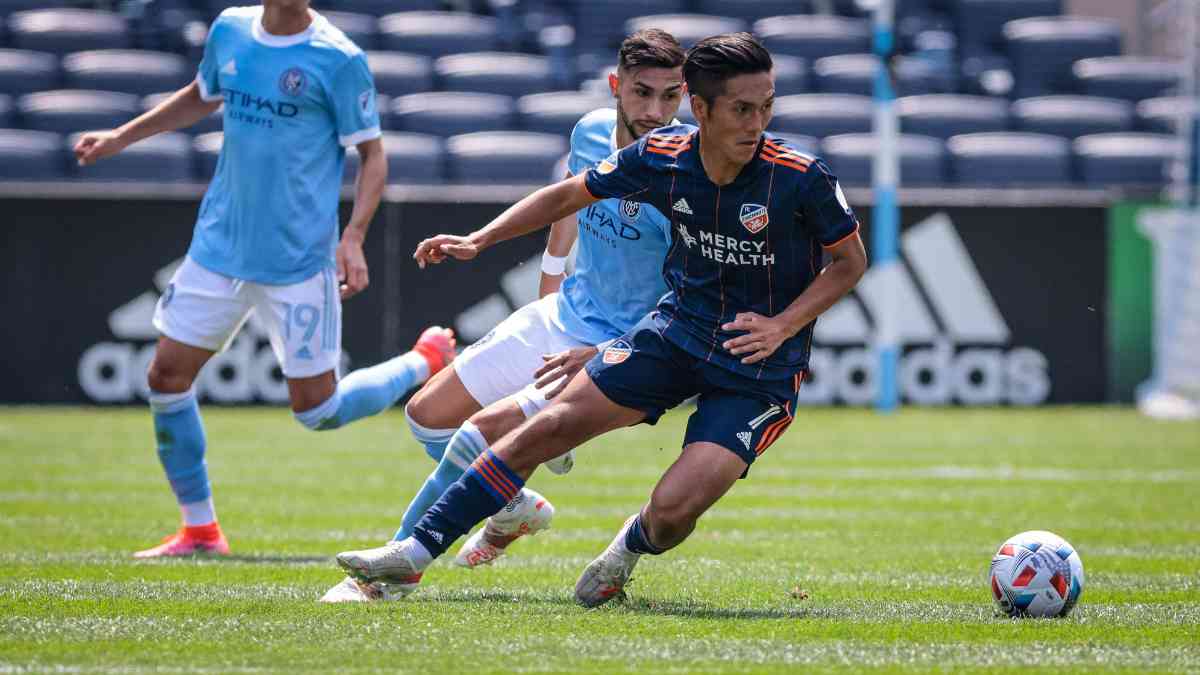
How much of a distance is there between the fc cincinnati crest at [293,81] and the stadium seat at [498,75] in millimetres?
12713

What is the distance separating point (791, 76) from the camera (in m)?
20.2

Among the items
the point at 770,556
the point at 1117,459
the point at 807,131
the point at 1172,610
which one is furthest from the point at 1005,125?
the point at 1172,610

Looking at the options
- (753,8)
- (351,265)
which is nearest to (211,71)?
(351,265)

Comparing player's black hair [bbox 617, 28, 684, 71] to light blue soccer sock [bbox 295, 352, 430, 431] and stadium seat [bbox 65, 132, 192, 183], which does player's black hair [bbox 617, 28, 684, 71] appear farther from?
stadium seat [bbox 65, 132, 192, 183]

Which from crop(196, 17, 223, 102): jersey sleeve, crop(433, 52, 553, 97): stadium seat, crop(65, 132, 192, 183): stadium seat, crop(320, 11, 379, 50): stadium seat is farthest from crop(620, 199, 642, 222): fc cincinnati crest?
crop(320, 11, 379, 50): stadium seat

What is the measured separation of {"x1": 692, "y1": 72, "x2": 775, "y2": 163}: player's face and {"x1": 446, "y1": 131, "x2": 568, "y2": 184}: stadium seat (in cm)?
1255

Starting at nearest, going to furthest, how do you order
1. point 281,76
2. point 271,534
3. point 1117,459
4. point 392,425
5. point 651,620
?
point 651,620 < point 281,76 < point 271,534 < point 1117,459 < point 392,425

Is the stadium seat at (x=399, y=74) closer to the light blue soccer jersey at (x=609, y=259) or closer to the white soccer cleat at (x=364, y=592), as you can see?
the light blue soccer jersey at (x=609, y=259)

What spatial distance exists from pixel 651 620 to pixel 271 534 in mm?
3275

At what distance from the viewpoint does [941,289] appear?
55.2 ft

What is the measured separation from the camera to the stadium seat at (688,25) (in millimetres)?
19672

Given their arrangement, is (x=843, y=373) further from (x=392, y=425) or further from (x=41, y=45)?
(x=41, y=45)

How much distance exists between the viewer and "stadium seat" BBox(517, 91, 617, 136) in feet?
62.7

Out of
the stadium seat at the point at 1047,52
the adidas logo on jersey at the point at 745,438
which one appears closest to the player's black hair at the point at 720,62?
the adidas logo on jersey at the point at 745,438
